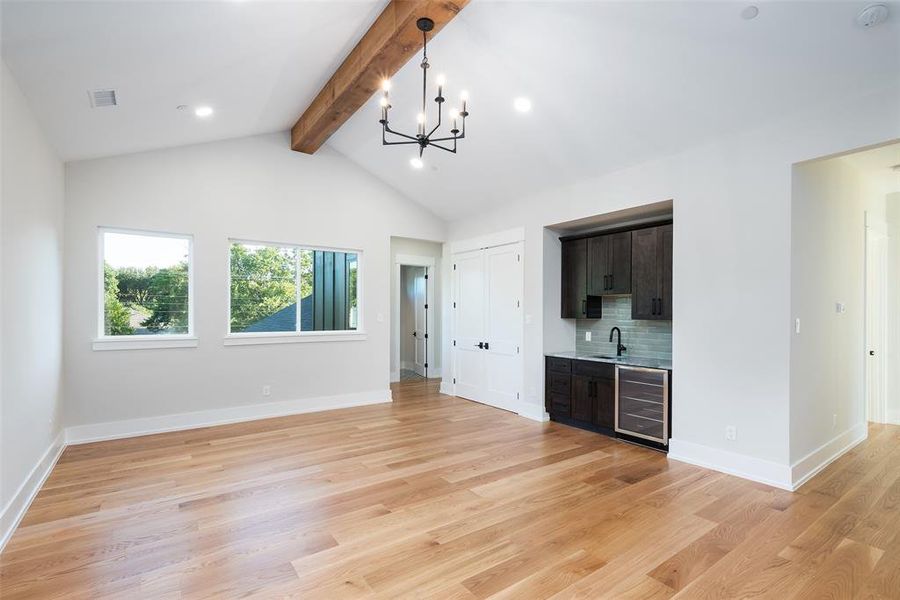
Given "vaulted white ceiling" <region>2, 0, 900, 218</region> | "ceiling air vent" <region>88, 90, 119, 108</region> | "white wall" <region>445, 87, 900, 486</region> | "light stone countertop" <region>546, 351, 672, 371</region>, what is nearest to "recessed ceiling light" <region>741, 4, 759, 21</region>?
"vaulted white ceiling" <region>2, 0, 900, 218</region>

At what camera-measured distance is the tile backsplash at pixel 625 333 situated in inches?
192

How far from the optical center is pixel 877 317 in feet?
17.0

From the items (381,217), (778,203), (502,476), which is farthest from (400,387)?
(778,203)

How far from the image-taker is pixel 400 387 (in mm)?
7699

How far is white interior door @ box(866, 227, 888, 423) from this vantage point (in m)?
5.15

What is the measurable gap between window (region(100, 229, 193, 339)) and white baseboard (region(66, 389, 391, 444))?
94 cm

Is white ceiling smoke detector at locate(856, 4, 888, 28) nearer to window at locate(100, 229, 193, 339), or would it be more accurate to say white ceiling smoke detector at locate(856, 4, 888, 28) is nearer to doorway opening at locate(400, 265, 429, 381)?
window at locate(100, 229, 193, 339)

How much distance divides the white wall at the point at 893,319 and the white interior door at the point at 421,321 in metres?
6.59

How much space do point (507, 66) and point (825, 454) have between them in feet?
14.4

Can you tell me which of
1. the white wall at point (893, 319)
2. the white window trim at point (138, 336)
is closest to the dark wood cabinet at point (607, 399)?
the white wall at point (893, 319)

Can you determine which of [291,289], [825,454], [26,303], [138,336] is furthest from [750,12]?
[138,336]

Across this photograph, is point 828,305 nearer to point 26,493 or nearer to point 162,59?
point 162,59

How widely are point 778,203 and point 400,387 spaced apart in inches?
233

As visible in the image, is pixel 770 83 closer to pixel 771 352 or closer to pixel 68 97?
pixel 771 352
